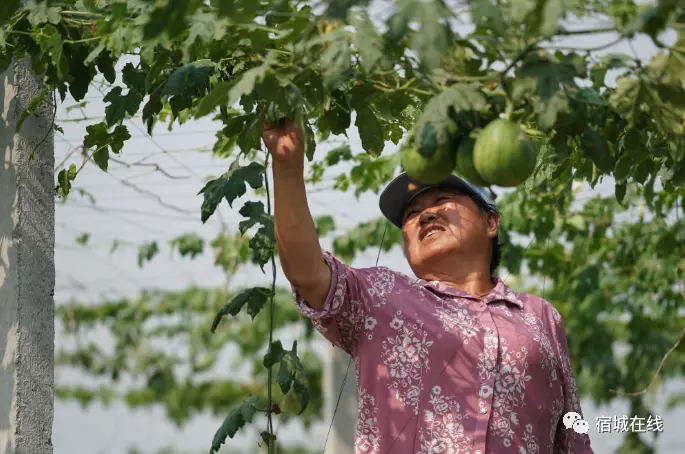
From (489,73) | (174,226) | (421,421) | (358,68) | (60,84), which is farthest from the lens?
(174,226)

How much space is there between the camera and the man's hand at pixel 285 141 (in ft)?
7.39

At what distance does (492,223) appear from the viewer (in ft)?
9.34

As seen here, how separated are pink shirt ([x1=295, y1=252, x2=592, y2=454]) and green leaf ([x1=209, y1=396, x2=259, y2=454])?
51 centimetres

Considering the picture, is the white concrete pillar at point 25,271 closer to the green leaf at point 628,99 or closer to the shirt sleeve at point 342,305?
the shirt sleeve at point 342,305

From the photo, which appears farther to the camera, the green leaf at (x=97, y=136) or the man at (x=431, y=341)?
the green leaf at (x=97, y=136)

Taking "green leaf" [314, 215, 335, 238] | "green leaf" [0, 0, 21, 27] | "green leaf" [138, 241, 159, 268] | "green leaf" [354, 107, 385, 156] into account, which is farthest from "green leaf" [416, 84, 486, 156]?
"green leaf" [138, 241, 159, 268]

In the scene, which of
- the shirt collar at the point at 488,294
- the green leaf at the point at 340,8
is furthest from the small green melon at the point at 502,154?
the shirt collar at the point at 488,294

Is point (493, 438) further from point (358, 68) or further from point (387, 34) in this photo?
point (387, 34)

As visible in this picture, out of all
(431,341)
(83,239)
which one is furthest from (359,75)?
(83,239)

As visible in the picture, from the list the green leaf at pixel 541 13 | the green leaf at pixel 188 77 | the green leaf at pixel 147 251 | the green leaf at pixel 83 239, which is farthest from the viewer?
the green leaf at pixel 147 251

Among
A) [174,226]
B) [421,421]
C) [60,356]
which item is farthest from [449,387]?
[60,356]

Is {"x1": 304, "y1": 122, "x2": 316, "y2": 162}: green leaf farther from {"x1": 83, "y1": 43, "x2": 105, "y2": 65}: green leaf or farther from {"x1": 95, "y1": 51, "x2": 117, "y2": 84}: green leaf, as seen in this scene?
{"x1": 95, "y1": 51, "x2": 117, "y2": 84}: green leaf

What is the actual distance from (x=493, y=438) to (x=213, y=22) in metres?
1.10

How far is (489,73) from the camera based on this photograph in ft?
6.60
